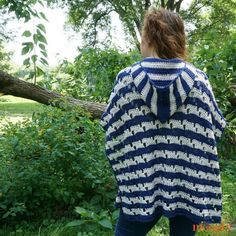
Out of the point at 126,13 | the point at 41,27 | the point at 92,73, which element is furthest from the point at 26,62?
the point at 126,13

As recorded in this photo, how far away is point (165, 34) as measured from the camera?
90.3 inches

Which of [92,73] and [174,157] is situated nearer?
[174,157]

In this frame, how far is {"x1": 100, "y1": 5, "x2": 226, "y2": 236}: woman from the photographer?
2.29 meters

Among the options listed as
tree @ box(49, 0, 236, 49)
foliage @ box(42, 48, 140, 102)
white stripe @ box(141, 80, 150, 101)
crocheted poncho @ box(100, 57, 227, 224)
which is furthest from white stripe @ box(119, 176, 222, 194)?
tree @ box(49, 0, 236, 49)

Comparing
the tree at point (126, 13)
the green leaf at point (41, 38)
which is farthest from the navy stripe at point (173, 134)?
the tree at point (126, 13)

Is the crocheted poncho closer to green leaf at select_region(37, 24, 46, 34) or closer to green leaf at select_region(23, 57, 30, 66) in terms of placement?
green leaf at select_region(37, 24, 46, 34)

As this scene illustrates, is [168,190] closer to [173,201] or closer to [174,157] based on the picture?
[173,201]

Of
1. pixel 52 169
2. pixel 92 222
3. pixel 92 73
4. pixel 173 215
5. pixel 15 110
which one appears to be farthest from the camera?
pixel 15 110

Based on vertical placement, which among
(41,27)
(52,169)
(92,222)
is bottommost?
(92,222)

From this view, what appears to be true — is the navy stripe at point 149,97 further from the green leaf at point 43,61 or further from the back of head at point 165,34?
the green leaf at point 43,61

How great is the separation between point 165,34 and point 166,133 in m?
0.50

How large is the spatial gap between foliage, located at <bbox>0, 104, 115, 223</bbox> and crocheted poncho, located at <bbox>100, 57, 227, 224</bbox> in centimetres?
168

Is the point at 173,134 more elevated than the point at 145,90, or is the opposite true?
the point at 145,90

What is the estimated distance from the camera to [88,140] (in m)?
4.33
